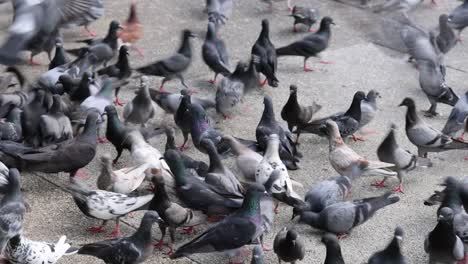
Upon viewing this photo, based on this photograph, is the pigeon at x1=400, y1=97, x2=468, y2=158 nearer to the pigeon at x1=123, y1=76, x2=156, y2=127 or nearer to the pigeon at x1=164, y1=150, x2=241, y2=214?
the pigeon at x1=164, y1=150, x2=241, y2=214

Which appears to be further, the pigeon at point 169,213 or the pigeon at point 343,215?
the pigeon at point 343,215

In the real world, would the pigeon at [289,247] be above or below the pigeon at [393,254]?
below

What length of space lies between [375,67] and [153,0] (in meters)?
3.85

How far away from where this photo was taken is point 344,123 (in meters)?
9.18

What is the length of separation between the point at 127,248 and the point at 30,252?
0.71 m

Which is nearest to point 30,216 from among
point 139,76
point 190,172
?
point 190,172

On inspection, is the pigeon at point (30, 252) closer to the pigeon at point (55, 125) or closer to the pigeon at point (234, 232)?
the pigeon at point (234, 232)

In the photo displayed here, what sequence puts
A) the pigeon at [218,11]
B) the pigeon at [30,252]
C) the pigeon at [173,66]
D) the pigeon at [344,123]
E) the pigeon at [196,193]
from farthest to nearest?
the pigeon at [218,11] < the pigeon at [173,66] < the pigeon at [344,123] < the pigeon at [196,193] < the pigeon at [30,252]

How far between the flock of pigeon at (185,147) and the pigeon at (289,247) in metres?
0.01

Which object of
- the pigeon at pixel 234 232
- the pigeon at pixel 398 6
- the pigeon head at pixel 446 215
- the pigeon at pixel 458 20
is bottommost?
the pigeon at pixel 398 6

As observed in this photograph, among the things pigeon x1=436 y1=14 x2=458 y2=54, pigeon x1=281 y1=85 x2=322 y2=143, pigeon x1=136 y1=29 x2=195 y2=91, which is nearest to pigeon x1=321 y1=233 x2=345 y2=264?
pigeon x1=281 y1=85 x2=322 y2=143

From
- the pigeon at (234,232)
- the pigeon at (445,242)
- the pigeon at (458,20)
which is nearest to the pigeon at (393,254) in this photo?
the pigeon at (445,242)

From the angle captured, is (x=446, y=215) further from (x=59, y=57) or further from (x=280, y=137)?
(x=59, y=57)

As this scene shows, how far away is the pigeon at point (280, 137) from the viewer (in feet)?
28.2
